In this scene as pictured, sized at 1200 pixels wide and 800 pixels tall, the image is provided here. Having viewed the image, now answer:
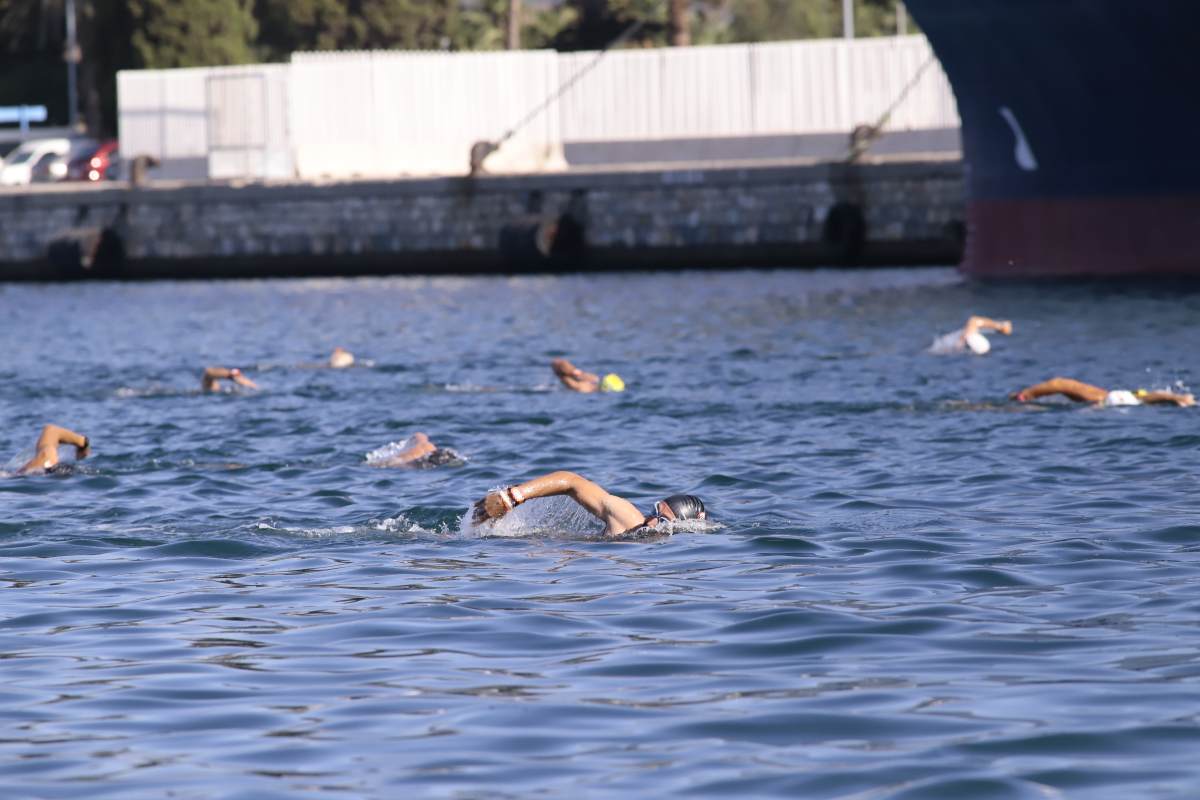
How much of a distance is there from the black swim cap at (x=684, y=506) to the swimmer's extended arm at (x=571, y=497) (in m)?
0.28

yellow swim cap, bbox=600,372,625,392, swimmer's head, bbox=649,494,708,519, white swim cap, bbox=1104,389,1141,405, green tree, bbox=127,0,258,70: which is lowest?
yellow swim cap, bbox=600,372,625,392

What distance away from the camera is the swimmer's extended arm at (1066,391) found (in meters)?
17.8

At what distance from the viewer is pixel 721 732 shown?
25.0 feet

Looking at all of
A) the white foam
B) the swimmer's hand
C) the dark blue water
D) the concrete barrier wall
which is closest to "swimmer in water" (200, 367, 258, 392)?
the dark blue water

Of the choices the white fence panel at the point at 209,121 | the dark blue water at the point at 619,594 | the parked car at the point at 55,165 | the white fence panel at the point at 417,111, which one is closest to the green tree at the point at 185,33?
the parked car at the point at 55,165

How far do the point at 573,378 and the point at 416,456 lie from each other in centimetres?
540

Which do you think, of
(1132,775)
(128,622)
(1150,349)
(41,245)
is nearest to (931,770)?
(1132,775)

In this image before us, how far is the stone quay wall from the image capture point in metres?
42.2

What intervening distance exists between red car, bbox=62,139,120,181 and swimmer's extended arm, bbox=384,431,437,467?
46.8 metres

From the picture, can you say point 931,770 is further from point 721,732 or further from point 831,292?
point 831,292

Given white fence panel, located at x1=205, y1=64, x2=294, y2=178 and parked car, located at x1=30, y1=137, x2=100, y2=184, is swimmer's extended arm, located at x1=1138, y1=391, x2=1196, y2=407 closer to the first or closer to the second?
white fence panel, located at x1=205, y1=64, x2=294, y2=178

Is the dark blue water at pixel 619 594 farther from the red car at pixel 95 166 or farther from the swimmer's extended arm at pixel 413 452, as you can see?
the red car at pixel 95 166

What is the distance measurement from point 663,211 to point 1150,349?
68.9 ft

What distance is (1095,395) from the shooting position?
18062mm
